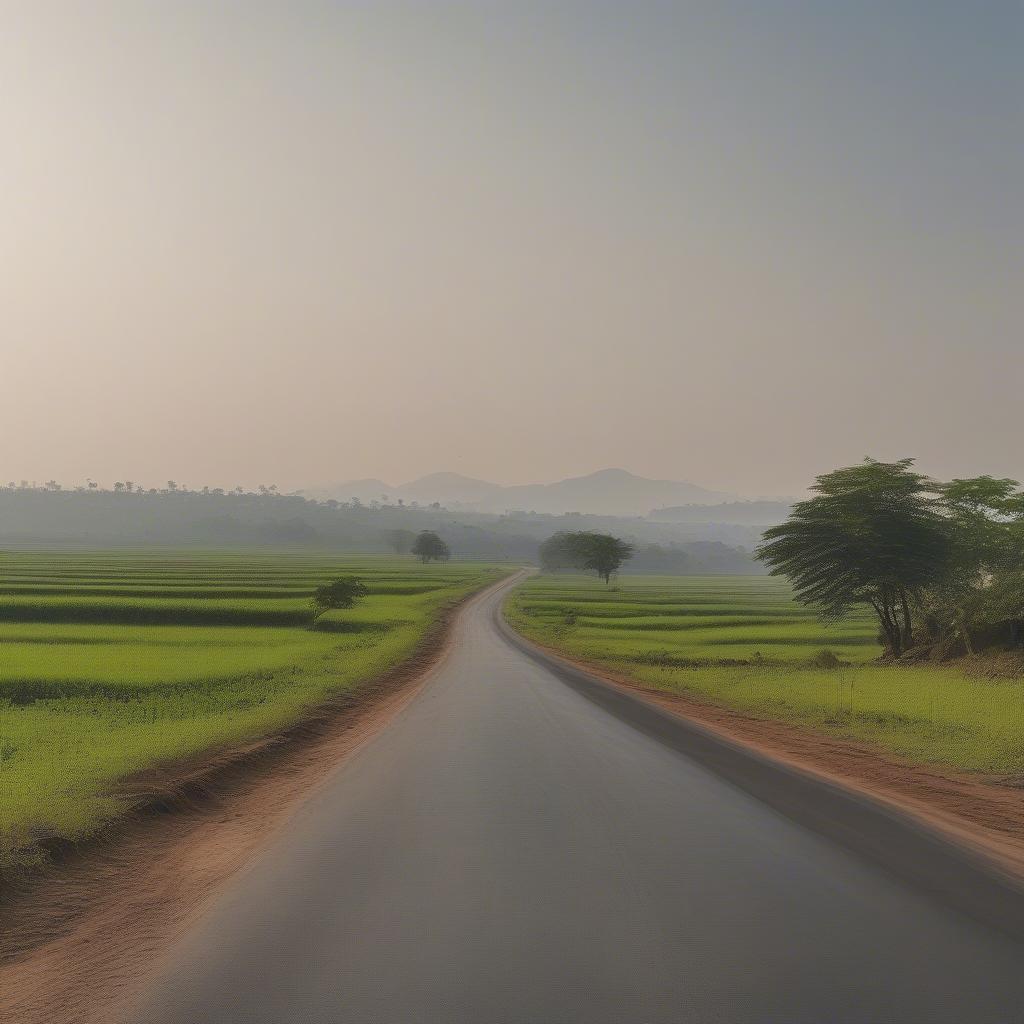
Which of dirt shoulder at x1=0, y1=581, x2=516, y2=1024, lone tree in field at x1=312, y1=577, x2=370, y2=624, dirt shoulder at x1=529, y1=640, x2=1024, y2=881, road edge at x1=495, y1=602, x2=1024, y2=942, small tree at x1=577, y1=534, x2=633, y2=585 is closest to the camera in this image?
dirt shoulder at x1=0, y1=581, x2=516, y2=1024

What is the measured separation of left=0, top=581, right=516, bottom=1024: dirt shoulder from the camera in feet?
22.8

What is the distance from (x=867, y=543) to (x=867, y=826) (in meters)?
28.4

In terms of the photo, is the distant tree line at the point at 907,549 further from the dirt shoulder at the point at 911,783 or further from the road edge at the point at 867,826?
the road edge at the point at 867,826

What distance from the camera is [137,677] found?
26328 millimetres

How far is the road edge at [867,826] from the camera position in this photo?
880 cm

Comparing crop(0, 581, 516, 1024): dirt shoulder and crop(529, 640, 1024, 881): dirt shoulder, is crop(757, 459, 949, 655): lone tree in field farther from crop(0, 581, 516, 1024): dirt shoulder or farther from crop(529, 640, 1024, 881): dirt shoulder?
crop(0, 581, 516, 1024): dirt shoulder

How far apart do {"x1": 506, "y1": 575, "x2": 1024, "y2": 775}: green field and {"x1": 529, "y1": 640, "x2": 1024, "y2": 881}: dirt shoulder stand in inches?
38.4

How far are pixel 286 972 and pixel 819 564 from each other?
36.2m

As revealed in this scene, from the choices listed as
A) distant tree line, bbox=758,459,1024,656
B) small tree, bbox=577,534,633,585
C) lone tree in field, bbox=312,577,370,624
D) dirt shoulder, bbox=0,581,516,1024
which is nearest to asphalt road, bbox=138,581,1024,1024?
dirt shoulder, bbox=0,581,516,1024

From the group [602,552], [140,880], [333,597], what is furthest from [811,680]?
[602,552]

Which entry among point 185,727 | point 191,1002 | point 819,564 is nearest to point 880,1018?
point 191,1002

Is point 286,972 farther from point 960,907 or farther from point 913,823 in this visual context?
point 913,823

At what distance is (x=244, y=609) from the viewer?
56.6m

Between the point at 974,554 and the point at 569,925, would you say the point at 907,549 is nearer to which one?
the point at 974,554
